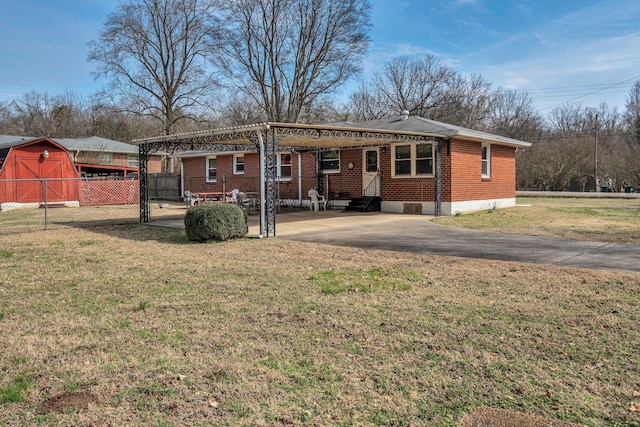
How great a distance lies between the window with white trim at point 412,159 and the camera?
17.1 metres

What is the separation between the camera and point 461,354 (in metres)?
3.93

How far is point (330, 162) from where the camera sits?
2031cm

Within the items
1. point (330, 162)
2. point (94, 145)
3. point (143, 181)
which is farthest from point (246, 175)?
point (94, 145)

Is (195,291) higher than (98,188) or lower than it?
lower

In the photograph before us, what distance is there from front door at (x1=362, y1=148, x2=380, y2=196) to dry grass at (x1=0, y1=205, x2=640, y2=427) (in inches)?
438

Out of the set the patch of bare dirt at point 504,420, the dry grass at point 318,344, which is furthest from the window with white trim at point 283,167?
the patch of bare dirt at point 504,420

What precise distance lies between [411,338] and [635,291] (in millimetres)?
3120

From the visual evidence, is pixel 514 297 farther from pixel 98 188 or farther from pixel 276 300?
pixel 98 188

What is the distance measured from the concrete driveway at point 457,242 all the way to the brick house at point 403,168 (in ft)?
8.36

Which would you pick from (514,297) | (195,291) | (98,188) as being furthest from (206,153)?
(514,297)

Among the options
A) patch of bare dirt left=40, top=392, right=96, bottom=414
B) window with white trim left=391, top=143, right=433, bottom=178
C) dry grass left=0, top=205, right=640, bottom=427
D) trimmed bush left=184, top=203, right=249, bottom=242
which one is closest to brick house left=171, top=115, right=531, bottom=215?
window with white trim left=391, top=143, right=433, bottom=178

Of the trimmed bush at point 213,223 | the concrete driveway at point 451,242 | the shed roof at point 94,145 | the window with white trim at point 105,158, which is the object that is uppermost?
the shed roof at point 94,145

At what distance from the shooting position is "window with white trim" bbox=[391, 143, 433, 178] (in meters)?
17.1

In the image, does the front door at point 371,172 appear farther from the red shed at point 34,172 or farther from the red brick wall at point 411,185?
the red shed at point 34,172
